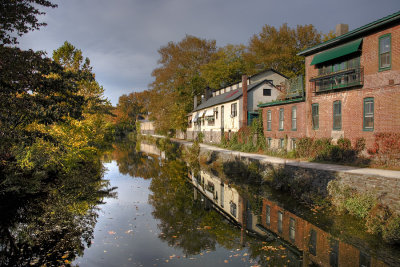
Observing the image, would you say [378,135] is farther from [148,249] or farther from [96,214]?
[96,214]

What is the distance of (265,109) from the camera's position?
2517cm

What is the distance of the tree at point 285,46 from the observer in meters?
41.6

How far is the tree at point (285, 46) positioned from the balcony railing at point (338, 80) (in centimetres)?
2220

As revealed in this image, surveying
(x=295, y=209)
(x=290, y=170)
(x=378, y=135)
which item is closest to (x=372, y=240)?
(x=295, y=209)

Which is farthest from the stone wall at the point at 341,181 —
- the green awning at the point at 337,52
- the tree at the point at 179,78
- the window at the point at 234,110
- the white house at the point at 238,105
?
the tree at the point at 179,78

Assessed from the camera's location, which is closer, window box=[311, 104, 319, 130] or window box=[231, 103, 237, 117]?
window box=[311, 104, 319, 130]

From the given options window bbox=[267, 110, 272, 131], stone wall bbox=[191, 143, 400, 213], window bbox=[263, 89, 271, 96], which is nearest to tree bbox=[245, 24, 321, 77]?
window bbox=[263, 89, 271, 96]

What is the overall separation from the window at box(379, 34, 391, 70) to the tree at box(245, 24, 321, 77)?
84.5ft

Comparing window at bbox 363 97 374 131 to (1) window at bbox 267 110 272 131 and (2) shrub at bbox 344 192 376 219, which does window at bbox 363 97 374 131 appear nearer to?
(2) shrub at bbox 344 192 376 219

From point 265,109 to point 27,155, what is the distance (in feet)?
63.1

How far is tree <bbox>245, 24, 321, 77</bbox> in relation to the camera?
41.6 metres

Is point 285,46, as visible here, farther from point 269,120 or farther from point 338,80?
point 338,80

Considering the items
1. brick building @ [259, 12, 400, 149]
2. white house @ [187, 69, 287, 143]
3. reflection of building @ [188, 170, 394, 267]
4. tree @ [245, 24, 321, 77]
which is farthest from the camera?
tree @ [245, 24, 321, 77]

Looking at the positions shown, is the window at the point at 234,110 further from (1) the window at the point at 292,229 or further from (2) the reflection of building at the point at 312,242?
(1) the window at the point at 292,229
